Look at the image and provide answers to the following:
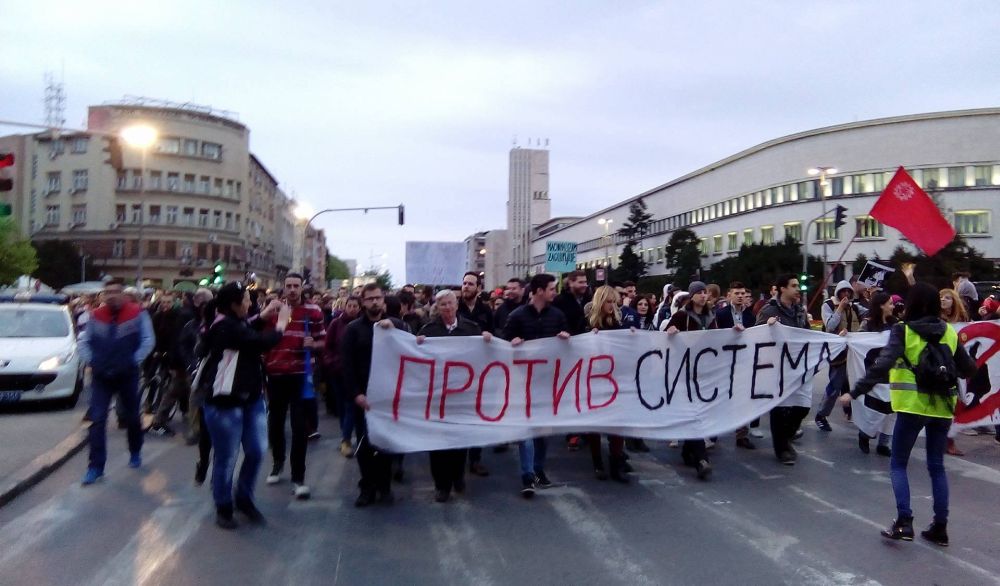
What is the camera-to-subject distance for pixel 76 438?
8953 mm

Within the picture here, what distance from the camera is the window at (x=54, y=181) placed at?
2514 inches

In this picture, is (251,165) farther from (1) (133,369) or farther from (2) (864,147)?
(1) (133,369)

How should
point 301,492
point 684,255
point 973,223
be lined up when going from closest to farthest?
point 301,492
point 973,223
point 684,255

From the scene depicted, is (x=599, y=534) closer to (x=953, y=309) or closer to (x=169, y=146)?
(x=953, y=309)

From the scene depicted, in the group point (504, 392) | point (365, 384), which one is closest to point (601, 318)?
point (504, 392)

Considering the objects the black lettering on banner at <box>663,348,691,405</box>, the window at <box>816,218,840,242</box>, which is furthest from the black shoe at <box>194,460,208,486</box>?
the window at <box>816,218,840,242</box>

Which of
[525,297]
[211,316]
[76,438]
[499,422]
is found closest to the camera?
[211,316]

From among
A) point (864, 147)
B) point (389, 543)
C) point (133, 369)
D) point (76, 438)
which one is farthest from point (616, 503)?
point (864, 147)

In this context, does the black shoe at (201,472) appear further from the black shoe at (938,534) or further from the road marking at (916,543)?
the black shoe at (938,534)

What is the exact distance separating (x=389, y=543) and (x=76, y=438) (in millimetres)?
5400

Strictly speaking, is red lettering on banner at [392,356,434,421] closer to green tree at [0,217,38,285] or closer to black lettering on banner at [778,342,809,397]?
black lettering on banner at [778,342,809,397]

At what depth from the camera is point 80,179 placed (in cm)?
6284

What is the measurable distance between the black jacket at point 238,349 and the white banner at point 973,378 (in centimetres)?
604

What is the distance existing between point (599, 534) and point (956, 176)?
68.5 metres
